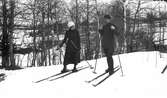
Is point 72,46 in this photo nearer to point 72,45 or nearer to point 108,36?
point 72,45

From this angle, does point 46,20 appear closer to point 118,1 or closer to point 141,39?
point 118,1

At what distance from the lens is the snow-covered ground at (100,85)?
8.74m

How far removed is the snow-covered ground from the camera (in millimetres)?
8745

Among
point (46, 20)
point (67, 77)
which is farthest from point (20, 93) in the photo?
point (46, 20)

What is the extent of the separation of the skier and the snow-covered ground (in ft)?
1.97

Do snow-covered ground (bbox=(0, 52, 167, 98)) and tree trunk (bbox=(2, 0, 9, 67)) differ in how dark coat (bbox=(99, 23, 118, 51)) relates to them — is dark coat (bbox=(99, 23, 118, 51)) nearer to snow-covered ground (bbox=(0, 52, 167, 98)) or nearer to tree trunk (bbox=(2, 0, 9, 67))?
snow-covered ground (bbox=(0, 52, 167, 98))

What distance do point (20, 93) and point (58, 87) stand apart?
124 cm

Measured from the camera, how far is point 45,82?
1099 centimetres

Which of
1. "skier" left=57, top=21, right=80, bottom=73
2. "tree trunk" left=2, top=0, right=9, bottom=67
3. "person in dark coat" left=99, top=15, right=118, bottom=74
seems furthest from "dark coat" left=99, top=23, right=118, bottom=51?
"tree trunk" left=2, top=0, right=9, bottom=67

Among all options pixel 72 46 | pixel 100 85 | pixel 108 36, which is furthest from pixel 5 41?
pixel 100 85

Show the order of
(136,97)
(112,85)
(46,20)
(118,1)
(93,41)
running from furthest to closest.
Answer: (93,41) < (46,20) < (118,1) < (112,85) < (136,97)

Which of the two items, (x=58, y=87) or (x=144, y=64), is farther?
(x=144, y=64)

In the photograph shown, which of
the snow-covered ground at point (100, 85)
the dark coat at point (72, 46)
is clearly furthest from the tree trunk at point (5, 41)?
the dark coat at point (72, 46)

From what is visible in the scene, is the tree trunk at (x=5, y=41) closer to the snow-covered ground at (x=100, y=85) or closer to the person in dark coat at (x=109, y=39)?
the snow-covered ground at (x=100, y=85)
